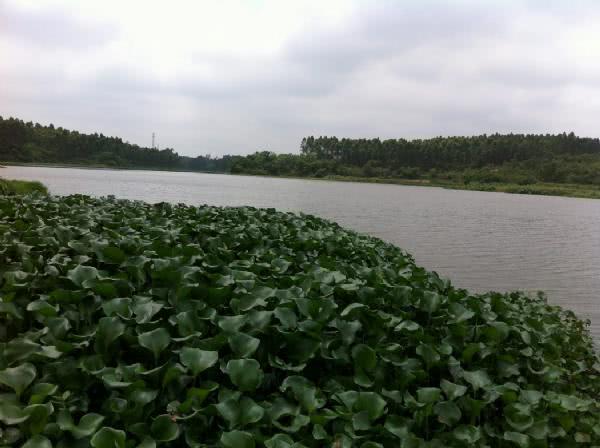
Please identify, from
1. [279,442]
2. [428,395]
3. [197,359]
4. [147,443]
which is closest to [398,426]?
[428,395]

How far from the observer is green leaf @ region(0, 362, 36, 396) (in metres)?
2.46

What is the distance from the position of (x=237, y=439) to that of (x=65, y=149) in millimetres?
115363

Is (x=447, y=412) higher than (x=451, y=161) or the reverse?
the reverse

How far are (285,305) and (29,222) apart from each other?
4.77 meters

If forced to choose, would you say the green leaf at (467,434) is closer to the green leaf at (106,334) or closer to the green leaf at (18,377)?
the green leaf at (106,334)

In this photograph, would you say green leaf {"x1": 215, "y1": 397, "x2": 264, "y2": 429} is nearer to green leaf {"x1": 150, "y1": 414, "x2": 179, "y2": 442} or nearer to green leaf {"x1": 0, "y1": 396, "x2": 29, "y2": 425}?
green leaf {"x1": 150, "y1": 414, "x2": 179, "y2": 442}

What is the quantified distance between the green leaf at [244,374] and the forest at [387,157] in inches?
3580

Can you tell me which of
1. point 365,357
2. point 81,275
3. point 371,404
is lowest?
point 371,404

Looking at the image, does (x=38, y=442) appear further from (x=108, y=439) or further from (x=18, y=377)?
(x=18, y=377)

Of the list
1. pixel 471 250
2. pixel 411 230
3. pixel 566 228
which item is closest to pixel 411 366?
pixel 471 250

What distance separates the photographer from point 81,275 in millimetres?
3686

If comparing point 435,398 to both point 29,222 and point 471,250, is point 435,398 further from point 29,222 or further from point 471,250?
point 471,250

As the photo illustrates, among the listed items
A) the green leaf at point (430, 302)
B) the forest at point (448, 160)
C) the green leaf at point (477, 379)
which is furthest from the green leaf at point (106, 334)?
the forest at point (448, 160)

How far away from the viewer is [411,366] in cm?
339
